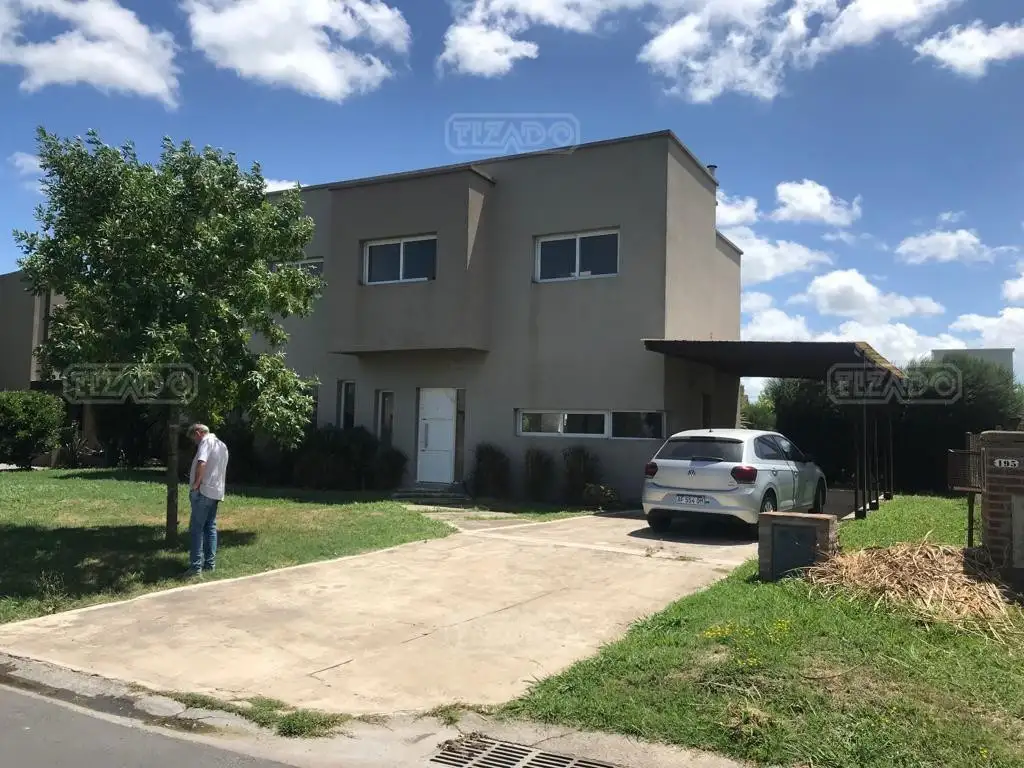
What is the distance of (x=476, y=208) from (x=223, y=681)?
44.2 ft

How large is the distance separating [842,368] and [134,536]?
11973mm

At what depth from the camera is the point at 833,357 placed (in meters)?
14.2

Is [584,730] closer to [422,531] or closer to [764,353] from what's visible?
[422,531]

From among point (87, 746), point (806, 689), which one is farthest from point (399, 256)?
point (806, 689)

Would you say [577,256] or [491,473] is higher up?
[577,256]

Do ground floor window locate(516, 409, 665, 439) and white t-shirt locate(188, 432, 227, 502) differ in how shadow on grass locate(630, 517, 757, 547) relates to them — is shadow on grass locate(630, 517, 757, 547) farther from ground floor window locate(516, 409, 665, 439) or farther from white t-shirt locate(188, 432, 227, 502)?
white t-shirt locate(188, 432, 227, 502)

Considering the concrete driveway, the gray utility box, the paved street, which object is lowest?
the paved street

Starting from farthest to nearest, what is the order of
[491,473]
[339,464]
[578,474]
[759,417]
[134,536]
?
[759,417] → [339,464] → [491,473] → [578,474] → [134,536]

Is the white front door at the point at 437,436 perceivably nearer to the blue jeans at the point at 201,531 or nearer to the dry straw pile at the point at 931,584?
the blue jeans at the point at 201,531

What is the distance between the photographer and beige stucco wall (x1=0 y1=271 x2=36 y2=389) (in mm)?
28422

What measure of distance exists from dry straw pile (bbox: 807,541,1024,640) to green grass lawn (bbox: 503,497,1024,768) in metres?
0.28

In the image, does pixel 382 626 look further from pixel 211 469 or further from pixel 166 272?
pixel 166 272

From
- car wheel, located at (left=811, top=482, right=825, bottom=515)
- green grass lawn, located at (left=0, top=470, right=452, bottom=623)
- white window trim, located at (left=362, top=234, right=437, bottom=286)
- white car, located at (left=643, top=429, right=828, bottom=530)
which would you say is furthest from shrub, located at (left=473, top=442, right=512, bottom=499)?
car wheel, located at (left=811, top=482, right=825, bottom=515)

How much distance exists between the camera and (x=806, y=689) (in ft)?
16.5
